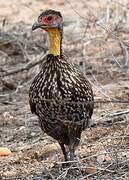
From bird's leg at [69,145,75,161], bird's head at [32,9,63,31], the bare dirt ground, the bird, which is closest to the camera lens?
the bird

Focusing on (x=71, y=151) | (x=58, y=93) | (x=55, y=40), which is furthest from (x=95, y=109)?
(x=58, y=93)

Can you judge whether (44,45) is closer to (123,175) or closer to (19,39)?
(19,39)

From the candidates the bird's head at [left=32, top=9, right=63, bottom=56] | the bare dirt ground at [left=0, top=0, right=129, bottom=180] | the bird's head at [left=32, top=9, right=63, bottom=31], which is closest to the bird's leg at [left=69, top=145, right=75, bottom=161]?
the bare dirt ground at [left=0, top=0, right=129, bottom=180]

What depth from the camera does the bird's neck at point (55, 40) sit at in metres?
5.66

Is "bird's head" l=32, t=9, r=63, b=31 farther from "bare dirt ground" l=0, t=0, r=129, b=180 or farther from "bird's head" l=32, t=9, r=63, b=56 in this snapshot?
"bare dirt ground" l=0, t=0, r=129, b=180

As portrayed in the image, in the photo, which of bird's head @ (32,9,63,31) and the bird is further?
bird's head @ (32,9,63,31)

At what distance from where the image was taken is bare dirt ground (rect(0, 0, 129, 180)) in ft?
18.9

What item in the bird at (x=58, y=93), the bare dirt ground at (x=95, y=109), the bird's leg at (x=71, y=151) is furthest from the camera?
the bird's leg at (x=71, y=151)

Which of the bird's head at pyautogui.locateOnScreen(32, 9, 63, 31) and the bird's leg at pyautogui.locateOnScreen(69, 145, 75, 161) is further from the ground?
the bird's head at pyautogui.locateOnScreen(32, 9, 63, 31)

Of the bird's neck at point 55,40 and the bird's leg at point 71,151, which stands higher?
the bird's neck at point 55,40

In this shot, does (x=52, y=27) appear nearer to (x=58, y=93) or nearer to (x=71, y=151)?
(x=58, y=93)

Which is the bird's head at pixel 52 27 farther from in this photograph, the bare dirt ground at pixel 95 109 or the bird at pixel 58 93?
the bare dirt ground at pixel 95 109

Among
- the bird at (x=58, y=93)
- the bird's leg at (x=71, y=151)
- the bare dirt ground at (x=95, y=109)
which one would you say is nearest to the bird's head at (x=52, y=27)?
the bird at (x=58, y=93)

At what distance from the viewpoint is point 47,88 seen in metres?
5.50
